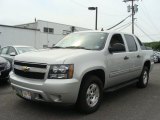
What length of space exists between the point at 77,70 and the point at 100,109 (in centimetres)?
129

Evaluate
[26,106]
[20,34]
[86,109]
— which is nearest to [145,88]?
[86,109]

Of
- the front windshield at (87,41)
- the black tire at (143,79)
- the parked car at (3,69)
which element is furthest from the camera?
the black tire at (143,79)

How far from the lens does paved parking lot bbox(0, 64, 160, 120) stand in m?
4.83

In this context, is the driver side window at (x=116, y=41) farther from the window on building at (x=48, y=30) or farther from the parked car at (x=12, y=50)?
the window on building at (x=48, y=30)

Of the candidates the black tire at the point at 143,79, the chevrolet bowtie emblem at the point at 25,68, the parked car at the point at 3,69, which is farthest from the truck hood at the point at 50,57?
the black tire at the point at 143,79

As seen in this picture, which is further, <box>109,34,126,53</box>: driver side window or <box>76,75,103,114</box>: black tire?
<box>109,34,126,53</box>: driver side window

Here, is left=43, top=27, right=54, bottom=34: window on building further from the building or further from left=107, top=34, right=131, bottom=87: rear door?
left=107, top=34, right=131, bottom=87: rear door

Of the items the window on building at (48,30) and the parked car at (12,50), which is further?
the window on building at (48,30)

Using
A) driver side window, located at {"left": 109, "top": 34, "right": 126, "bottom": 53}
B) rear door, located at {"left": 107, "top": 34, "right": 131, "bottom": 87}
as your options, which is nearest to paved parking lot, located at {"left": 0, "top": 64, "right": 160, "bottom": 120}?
rear door, located at {"left": 107, "top": 34, "right": 131, "bottom": 87}

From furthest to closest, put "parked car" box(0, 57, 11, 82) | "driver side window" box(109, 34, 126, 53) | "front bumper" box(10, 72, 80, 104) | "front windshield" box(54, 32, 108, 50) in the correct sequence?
1. "parked car" box(0, 57, 11, 82)
2. "driver side window" box(109, 34, 126, 53)
3. "front windshield" box(54, 32, 108, 50)
4. "front bumper" box(10, 72, 80, 104)

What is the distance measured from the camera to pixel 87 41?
19.2 ft

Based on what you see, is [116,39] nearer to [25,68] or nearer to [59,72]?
[59,72]

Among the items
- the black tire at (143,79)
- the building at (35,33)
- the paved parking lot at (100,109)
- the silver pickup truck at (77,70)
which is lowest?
the paved parking lot at (100,109)

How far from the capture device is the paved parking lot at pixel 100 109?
4828 mm
